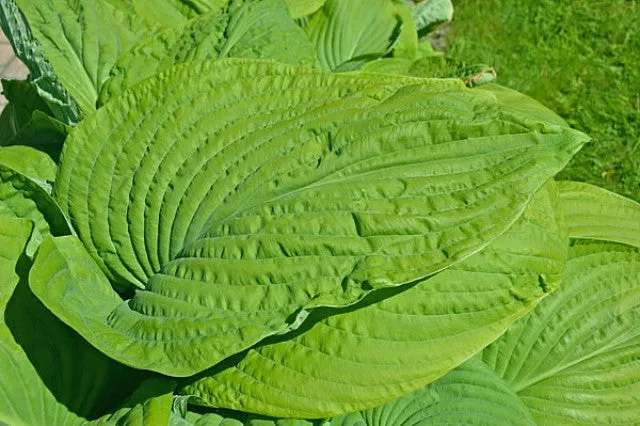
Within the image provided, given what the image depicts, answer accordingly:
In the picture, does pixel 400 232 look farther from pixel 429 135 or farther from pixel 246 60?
pixel 246 60

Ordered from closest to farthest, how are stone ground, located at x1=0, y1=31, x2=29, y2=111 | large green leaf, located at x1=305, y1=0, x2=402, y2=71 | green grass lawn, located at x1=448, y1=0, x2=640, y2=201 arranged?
large green leaf, located at x1=305, y1=0, x2=402, y2=71 → green grass lawn, located at x1=448, y1=0, x2=640, y2=201 → stone ground, located at x1=0, y1=31, x2=29, y2=111

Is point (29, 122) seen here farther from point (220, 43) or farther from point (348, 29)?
point (348, 29)

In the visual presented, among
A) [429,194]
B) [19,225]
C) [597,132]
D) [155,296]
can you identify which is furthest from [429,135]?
[597,132]

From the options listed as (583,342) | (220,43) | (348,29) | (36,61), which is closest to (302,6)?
(348,29)

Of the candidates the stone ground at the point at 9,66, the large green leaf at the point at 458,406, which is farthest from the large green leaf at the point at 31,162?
the stone ground at the point at 9,66

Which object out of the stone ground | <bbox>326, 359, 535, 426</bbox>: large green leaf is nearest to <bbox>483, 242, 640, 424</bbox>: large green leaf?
<bbox>326, 359, 535, 426</bbox>: large green leaf

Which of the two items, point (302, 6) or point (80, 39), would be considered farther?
point (302, 6)

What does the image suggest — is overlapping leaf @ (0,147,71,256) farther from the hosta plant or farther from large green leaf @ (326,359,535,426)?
large green leaf @ (326,359,535,426)
